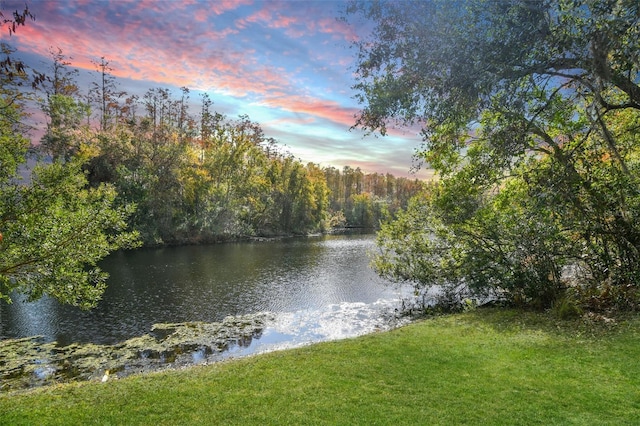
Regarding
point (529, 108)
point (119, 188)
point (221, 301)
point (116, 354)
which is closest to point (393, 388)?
point (529, 108)

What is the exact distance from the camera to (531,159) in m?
15.3

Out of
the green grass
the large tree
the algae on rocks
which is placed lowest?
the algae on rocks

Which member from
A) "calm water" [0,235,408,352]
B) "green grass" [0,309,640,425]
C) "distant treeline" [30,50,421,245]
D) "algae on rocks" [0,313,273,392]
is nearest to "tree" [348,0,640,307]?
"green grass" [0,309,640,425]

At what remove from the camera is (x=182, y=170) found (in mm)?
54156

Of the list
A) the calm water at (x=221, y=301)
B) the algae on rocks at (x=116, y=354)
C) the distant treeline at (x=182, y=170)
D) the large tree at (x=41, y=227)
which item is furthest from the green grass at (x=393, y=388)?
the distant treeline at (x=182, y=170)

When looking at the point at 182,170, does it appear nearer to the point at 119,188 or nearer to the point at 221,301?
the point at 119,188

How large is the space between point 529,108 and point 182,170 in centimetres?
5057

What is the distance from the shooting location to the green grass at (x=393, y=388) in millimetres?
7160

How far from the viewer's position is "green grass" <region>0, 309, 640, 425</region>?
282 inches

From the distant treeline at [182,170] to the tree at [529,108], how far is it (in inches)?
1085

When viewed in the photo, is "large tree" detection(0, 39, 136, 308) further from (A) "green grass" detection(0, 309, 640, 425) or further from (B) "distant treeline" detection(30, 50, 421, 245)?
(B) "distant treeline" detection(30, 50, 421, 245)

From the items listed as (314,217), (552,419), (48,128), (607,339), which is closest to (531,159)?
(607,339)

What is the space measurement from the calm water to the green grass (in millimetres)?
6192

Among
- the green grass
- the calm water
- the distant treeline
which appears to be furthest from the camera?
the distant treeline
